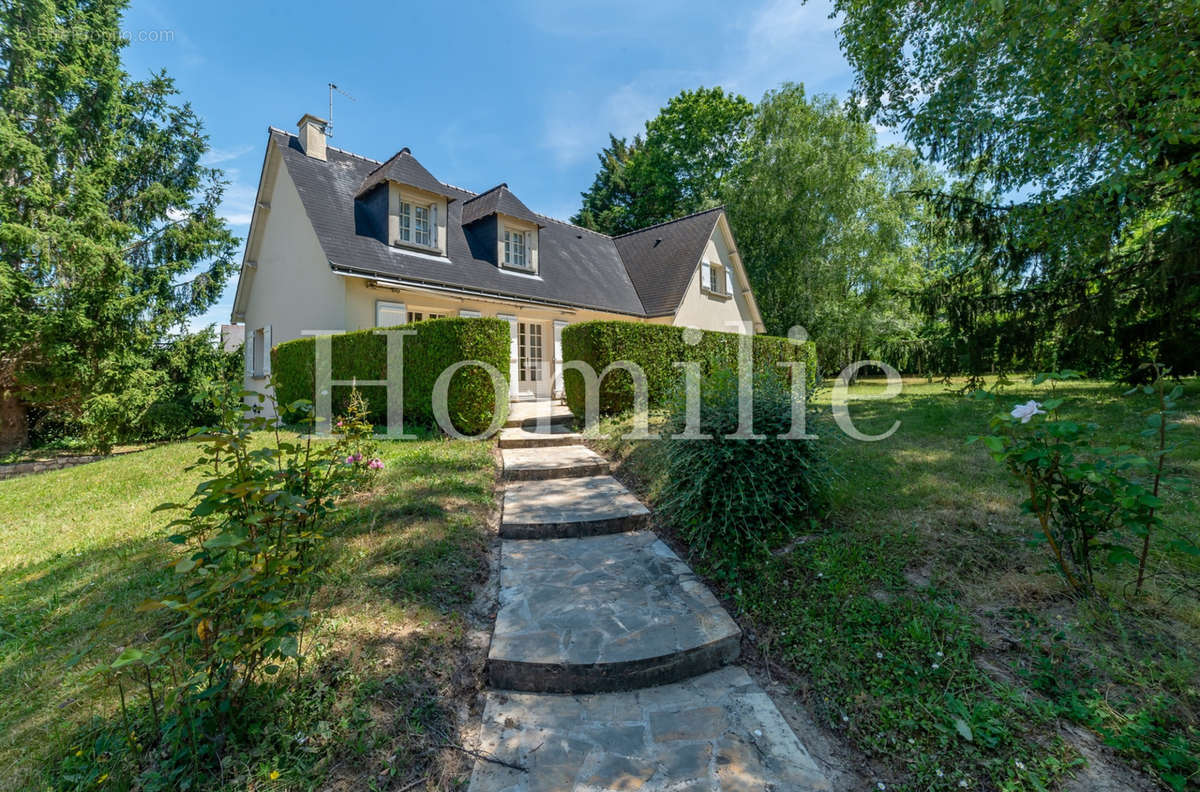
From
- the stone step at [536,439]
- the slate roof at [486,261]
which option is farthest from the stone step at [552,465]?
the slate roof at [486,261]

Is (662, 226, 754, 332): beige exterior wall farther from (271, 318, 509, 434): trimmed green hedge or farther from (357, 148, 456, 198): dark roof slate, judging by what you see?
(271, 318, 509, 434): trimmed green hedge

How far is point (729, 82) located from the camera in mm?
23734

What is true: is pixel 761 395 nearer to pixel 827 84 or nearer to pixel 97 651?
pixel 97 651

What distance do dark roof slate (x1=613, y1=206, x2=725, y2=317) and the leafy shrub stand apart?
11598mm

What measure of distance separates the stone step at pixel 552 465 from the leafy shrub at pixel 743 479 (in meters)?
1.84

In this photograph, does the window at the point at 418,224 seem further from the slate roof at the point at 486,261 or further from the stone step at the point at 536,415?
the stone step at the point at 536,415

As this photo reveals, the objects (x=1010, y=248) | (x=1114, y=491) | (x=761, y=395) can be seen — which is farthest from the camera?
(x=1010, y=248)

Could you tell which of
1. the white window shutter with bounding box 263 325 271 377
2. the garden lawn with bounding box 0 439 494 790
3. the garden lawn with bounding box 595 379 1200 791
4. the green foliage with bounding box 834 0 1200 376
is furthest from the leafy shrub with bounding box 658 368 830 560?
the white window shutter with bounding box 263 325 271 377

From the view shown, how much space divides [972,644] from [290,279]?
13.7 metres

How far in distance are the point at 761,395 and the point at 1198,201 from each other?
18.7 feet

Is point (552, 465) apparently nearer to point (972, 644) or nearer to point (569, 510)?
point (569, 510)

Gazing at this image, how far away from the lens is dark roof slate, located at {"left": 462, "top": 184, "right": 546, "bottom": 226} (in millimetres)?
11930

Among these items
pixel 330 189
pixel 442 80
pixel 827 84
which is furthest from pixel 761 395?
pixel 827 84

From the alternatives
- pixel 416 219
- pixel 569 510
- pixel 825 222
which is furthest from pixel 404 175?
pixel 825 222
